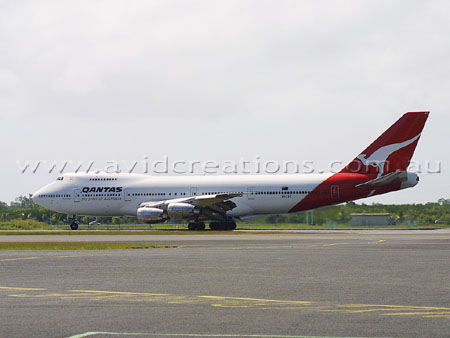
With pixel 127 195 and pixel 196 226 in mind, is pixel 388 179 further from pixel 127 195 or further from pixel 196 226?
pixel 127 195

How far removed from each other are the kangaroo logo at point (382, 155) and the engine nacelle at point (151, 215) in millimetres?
16025

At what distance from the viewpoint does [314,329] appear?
29.1ft

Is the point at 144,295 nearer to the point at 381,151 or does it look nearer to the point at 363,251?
the point at 363,251

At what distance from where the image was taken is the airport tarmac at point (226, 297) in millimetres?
8961

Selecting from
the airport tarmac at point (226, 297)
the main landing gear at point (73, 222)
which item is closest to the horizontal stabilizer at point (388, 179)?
the main landing gear at point (73, 222)

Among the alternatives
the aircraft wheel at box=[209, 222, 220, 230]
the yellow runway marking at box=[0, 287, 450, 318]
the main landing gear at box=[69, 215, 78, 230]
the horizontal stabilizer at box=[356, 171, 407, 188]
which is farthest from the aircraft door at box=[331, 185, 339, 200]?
the yellow runway marking at box=[0, 287, 450, 318]

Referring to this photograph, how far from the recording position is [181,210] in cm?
5500

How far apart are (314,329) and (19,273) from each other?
32.5 ft

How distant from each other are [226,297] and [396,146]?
4560cm

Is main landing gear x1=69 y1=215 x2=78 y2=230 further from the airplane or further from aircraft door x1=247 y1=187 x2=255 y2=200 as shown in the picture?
aircraft door x1=247 y1=187 x2=255 y2=200

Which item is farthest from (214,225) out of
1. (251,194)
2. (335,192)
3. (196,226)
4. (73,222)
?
(73,222)

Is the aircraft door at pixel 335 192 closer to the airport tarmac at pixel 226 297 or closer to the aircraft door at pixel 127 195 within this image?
the aircraft door at pixel 127 195

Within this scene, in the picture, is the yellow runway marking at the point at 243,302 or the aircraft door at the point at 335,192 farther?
the aircraft door at the point at 335,192

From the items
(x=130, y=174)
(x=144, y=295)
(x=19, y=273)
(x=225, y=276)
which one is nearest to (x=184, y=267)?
(x=225, y=276)
